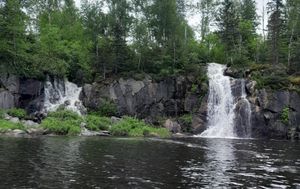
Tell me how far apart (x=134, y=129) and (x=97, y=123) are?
5130 millimetres

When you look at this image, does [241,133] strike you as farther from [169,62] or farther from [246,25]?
[246,25]

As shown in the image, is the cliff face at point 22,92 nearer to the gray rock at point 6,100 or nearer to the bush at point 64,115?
the gray rock at point 6,100

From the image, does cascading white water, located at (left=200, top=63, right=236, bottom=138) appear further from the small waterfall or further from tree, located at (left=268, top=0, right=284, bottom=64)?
the small waterfall

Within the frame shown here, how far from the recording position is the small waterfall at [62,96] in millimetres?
60484

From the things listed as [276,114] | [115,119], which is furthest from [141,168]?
[276,114]

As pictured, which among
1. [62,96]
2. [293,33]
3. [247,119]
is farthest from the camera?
[293,33]

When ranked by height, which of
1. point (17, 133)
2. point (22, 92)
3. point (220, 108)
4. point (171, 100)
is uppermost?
point (22, 92)

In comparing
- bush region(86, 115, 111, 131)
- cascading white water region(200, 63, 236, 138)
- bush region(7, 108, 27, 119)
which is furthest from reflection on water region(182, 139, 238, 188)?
bush region(7, 108, 27, 119)

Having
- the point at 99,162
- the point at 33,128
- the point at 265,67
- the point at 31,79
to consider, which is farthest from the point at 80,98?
the point at 99,162

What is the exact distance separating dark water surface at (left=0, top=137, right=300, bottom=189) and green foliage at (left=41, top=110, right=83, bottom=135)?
52.7ft

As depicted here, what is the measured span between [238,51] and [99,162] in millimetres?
51317

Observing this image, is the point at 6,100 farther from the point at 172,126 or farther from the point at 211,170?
the point at 211,170

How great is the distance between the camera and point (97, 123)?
181ft

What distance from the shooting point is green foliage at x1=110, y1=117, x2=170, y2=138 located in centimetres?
5345
